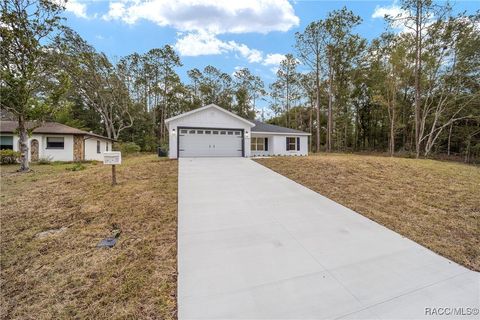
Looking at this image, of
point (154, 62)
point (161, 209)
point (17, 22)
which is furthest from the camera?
point (154, 62)

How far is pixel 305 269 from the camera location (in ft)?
10.6

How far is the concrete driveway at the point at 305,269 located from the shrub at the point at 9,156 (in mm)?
15031

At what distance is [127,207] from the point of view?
5543 mm

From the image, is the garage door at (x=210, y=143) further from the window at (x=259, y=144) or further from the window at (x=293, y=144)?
the window at (x=293, y=144)

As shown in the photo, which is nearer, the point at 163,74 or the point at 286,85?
→ the point at 163,74

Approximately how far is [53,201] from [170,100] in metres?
25.8

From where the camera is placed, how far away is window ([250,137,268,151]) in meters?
18.5

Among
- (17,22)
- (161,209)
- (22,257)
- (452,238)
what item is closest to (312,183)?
(452,238)

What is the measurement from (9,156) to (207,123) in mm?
12170

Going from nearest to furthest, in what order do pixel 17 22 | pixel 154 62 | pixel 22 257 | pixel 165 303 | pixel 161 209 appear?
1. pixel 165 303
2. pixel 22 257
3. pixel 161 209
4. pixel 17 22
5. pixel 154 62

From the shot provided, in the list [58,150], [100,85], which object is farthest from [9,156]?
[100,85]

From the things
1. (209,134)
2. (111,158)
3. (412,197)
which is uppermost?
(209,134)

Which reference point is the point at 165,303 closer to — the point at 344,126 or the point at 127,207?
the point at 127,207

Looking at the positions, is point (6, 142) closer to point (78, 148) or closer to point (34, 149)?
point (34, 149)
